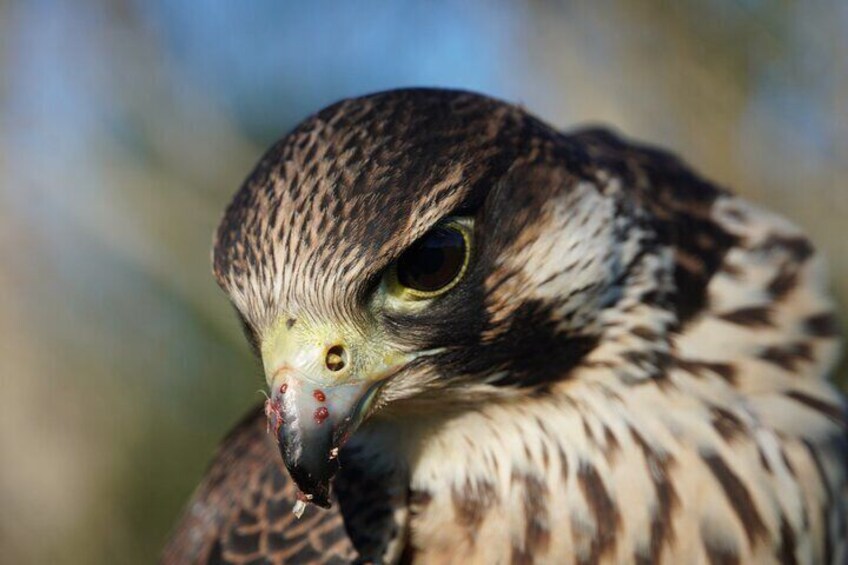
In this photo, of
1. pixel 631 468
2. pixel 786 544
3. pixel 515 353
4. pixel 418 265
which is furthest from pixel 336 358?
pixel 786 544

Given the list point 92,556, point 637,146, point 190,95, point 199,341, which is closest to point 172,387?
point 199,341

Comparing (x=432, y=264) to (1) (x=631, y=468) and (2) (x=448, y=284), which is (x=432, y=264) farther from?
(1) (x=631, y=468)

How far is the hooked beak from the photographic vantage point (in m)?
2.10

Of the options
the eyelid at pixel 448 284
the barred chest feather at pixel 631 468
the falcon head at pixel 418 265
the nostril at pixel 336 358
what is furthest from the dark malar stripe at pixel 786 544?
the nostril at pixel 336 358

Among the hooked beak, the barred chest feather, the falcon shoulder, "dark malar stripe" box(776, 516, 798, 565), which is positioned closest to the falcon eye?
the hooked beak

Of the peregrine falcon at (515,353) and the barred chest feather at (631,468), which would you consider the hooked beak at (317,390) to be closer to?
the peregrine falcon at (515,353)

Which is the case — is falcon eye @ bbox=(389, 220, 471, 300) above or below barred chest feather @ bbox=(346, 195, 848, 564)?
above

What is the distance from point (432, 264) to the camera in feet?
7.24

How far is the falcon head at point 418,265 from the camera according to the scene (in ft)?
7.00

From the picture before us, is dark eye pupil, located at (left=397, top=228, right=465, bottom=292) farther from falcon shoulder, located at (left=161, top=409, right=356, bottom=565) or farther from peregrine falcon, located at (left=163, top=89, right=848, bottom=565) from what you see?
falcon shoulder, located at (left=161, top=409, right=356, bottom=565)

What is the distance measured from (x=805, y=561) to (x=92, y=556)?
5.56 metres

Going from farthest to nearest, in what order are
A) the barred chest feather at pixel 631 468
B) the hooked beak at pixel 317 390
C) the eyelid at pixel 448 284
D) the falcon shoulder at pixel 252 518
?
the falcon shoulder at pixel 252 518, the barred chest feather at pixel 631 468, the eyelid at pixel 448 284, the hooked beak at pixel 317 390

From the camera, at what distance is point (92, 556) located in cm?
706

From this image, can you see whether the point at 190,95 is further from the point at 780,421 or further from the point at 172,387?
the point at 780,421
